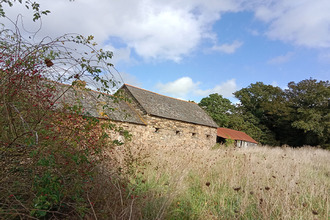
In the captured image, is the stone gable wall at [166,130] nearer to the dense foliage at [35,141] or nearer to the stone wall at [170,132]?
the stone wall at [170,132]

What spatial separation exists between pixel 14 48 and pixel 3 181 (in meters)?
1.57

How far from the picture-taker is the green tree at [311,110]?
2874 centimetres

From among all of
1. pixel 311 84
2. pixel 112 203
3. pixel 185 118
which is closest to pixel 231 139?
pixel 185 118

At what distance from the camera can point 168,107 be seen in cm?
1844

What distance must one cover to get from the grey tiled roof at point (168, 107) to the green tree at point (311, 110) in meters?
16.6

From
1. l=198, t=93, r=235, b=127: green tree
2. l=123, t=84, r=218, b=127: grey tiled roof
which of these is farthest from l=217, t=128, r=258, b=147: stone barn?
l=198, t=93, r=235, b=127: green tree

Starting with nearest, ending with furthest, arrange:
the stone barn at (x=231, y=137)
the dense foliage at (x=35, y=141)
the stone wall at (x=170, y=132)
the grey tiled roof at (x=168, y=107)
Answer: the dense foliage at (x=35, y=141)
the stone wall at (x=170, y=132)
the grey tiled roof at (x=168, y=107)
the stone barn at (x=231, y=137)

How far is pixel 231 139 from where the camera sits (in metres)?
23.3

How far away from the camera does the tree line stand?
29703 millimetres

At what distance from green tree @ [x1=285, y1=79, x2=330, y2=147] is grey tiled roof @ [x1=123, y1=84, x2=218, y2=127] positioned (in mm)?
16621

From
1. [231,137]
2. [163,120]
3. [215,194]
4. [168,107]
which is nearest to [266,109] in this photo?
[231,137]

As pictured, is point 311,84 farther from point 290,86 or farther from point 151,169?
point 151,169

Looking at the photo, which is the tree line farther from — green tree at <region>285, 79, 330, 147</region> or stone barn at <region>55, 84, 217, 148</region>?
stone barn at <region>55, 84, 217, 148</region>

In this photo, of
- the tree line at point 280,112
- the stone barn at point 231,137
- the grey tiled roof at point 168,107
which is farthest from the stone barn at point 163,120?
the tree line at point 280,112
